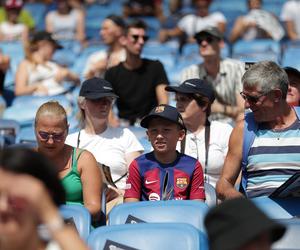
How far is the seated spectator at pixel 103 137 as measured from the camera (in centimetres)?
622

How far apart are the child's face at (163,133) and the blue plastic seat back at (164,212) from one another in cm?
66

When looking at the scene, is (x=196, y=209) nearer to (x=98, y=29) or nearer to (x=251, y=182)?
(x=251, y=182)

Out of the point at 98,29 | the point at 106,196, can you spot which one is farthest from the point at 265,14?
the point at 106,196

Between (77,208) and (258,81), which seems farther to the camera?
(258,81)

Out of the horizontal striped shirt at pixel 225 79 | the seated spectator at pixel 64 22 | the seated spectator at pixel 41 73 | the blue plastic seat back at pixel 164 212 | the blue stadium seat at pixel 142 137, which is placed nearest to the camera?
the blue plastic seat back at pixel 164 212

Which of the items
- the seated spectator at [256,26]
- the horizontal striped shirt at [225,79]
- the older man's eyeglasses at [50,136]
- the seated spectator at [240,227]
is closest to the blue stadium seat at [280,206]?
the older man's eyeglasses at [50,136]

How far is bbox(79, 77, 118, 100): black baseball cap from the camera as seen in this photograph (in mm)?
6246

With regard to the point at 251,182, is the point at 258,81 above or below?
above

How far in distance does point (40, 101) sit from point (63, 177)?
3220 millimetres

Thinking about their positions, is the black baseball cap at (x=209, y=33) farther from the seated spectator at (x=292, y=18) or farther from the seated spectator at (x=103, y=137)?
the seated spectator at (x=292, y=18)

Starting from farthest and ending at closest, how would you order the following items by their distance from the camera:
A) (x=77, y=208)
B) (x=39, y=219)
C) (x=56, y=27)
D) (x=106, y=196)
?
(x=56, y=27) → (x=106, y=196) → (x=77, y=208) → (x=39, y=219)

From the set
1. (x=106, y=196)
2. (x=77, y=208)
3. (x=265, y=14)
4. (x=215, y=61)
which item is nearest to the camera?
(x=77, y=208)

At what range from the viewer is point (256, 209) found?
2.70 meters

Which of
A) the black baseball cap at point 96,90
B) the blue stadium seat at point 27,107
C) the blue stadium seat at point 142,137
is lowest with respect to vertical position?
the blue stadium seat at point 27,107
